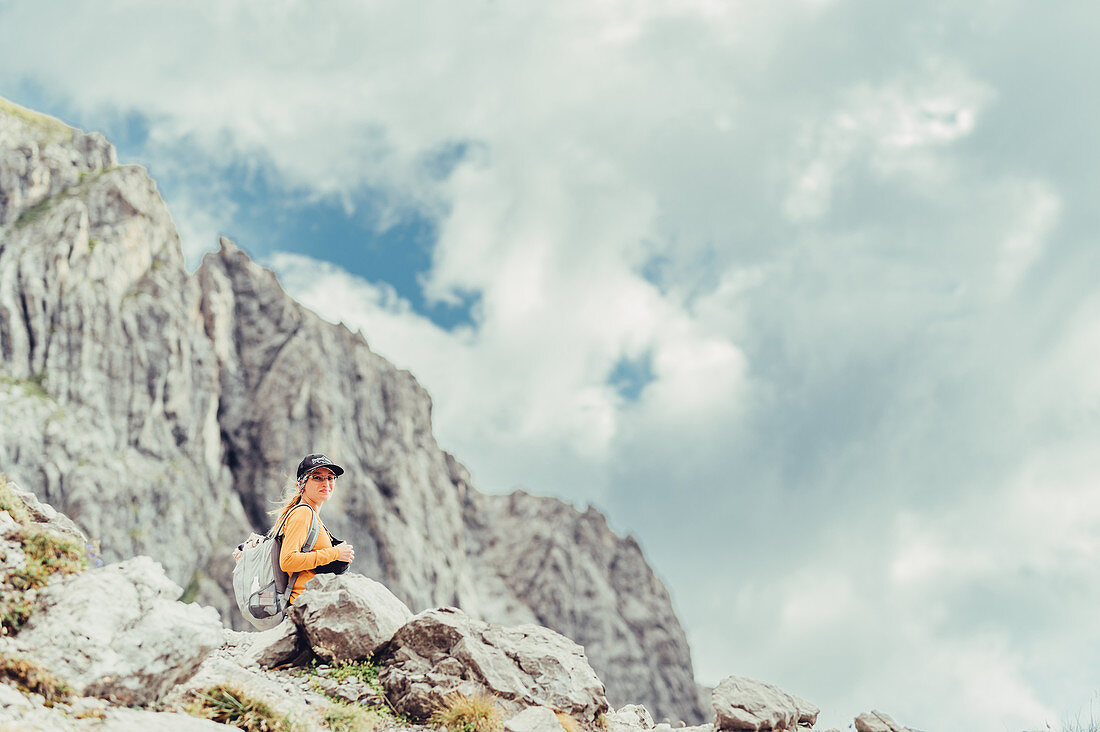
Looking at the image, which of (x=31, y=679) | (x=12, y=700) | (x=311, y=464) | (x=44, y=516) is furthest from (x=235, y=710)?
(x=44, y=516)

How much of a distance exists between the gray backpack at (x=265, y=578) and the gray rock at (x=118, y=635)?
272cm

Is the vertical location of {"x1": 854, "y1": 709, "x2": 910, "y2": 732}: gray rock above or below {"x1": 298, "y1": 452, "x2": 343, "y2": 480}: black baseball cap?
below

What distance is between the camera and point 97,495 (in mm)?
106188

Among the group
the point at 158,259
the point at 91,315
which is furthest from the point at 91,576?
the point at 158,259

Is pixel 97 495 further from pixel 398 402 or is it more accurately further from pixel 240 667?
pixel 240 667

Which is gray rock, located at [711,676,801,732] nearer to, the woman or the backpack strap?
the woman

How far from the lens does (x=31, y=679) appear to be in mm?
8023

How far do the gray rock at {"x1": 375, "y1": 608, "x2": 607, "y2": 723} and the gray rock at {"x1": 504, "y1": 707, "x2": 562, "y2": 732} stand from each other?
92cm

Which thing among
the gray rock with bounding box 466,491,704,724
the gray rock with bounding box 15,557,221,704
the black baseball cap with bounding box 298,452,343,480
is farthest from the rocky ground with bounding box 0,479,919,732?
the gray rock with bounding box 466,491,704,724

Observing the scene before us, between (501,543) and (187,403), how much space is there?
87.8m

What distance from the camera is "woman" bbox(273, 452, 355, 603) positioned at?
497 inches

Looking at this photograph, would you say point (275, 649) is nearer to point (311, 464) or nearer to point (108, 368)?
point (311, 464)

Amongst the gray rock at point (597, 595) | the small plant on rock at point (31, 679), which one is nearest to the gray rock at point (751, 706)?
the small plant on rock at point (31, 679)

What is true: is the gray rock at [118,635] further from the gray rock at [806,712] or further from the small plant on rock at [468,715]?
the gray rock at [806,712]
